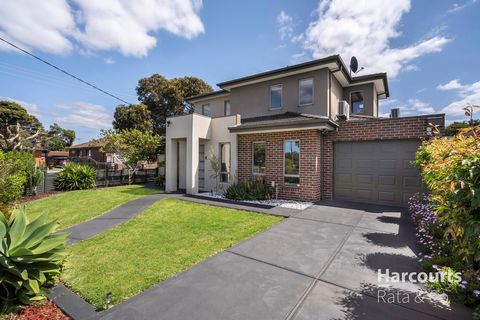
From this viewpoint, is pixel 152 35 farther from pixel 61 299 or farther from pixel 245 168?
pixel 61 299

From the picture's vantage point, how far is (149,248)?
5.00m

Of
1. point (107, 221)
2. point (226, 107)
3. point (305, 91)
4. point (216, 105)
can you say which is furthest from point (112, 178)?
point (305, 91)

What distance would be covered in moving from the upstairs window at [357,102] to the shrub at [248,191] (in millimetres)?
8472

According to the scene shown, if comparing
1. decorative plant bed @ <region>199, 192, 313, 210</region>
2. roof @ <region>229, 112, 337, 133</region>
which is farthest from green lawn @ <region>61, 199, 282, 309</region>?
roof @ <region>229, 112, 337, 133</region>

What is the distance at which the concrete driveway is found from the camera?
8.96 ft

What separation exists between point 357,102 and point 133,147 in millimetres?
16230

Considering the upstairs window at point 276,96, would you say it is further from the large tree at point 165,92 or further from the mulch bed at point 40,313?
the large tree at point 165,92

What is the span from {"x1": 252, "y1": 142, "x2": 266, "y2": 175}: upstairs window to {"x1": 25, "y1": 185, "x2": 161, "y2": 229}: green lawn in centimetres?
658

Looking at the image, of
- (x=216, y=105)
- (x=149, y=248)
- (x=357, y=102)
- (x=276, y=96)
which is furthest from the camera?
(x=216, y=105)

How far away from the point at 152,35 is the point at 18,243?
11.2 metres

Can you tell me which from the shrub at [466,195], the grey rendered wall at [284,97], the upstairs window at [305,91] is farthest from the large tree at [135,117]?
the shrub at [466,195]

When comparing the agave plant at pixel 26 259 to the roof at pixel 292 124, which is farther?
the roof at pixel 292 124

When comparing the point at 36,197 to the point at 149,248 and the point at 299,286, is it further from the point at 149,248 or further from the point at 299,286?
the point at 299,286

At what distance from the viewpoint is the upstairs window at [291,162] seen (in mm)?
9977
